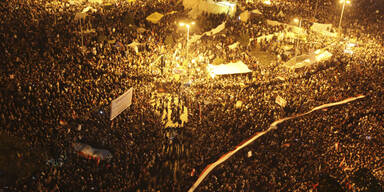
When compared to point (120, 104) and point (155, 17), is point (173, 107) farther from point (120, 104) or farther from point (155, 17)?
point (155, 17)

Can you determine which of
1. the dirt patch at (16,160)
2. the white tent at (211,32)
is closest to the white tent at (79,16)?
the white tent at (211,32)

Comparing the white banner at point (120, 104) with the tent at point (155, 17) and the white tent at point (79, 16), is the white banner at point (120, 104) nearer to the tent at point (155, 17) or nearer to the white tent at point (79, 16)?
the white tent at point (79, 16)

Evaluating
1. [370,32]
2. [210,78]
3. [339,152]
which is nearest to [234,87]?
[210,78]

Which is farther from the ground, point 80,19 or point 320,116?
point 80,19

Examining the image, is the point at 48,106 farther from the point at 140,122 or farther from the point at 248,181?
the point at 248,181

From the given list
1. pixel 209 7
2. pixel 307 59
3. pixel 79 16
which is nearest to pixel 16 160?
pixel 79 16

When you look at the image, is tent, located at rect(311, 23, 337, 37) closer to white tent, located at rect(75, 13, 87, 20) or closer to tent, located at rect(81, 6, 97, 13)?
tent, located at rect(81, 6, 97, 13)
